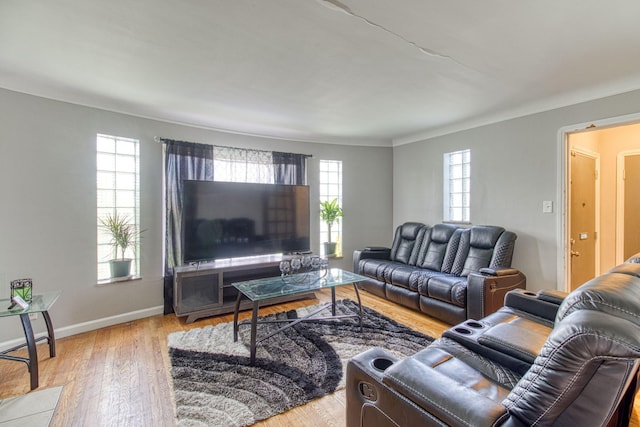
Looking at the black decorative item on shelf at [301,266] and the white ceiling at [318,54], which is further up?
the white ceiling at [318,54]

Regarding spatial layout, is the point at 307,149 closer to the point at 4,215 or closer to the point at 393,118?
the point at 393,118

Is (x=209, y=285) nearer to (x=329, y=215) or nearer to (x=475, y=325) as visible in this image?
(x=329, y=215)

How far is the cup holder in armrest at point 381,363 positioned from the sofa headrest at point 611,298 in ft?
2.33

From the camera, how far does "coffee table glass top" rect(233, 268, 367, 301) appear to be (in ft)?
8.48

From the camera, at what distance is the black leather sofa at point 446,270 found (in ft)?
9.56

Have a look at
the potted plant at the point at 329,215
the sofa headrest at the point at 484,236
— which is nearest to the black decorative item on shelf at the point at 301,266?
the potted plant at the point at 329,215

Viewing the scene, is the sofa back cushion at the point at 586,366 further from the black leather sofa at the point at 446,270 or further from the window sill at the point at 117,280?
the window sill at the point at 117,280

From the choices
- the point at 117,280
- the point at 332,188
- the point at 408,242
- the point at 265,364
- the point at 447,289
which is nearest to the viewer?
the point at 265,364

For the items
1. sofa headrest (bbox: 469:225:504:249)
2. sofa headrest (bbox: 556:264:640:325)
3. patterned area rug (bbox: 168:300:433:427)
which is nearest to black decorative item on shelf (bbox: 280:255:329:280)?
patterned area rug (bbox: 168:300:433:427)

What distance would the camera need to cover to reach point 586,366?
2.54 ft

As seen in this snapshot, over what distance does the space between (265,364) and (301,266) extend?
3.70ft

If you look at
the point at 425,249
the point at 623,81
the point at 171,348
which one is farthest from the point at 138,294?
the point at 623,81

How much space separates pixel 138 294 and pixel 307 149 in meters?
3.11

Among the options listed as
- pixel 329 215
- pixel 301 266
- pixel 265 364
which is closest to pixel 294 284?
pixel 301 266
